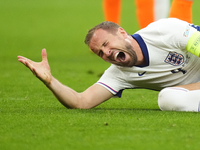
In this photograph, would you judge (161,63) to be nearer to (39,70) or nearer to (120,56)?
(120,56)

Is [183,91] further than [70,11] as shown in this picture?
No

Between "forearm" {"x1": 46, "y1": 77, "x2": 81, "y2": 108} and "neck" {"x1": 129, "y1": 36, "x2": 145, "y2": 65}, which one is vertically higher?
"neck" {"x1": 129, "y1": 36, "x2": 145, "y2": 65}

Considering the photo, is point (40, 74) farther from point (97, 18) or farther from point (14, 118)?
point (97, 18)

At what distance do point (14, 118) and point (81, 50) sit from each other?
5.51 meters

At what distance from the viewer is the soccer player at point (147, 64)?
3318 millimetres

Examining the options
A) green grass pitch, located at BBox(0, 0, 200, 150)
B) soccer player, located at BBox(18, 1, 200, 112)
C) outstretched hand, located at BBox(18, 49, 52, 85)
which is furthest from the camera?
soccer player, located at BBox(18, 1, 200, 112)

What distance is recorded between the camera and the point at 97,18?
13.1 m

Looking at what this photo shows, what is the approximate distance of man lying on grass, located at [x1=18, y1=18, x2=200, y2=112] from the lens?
3.32 metres

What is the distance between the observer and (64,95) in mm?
3408

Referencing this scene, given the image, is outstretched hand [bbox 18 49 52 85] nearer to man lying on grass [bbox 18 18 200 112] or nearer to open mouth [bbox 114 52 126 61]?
man lying on grass [bbox 18 18 200 112]

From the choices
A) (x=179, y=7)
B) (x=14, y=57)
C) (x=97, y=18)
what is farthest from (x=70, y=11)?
(x=179, y=7)

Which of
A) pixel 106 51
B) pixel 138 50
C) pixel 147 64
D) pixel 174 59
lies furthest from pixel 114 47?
pixel 174 59

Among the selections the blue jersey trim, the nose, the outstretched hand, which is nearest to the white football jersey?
the blue jersey trim

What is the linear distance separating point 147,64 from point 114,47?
31 centimetres
